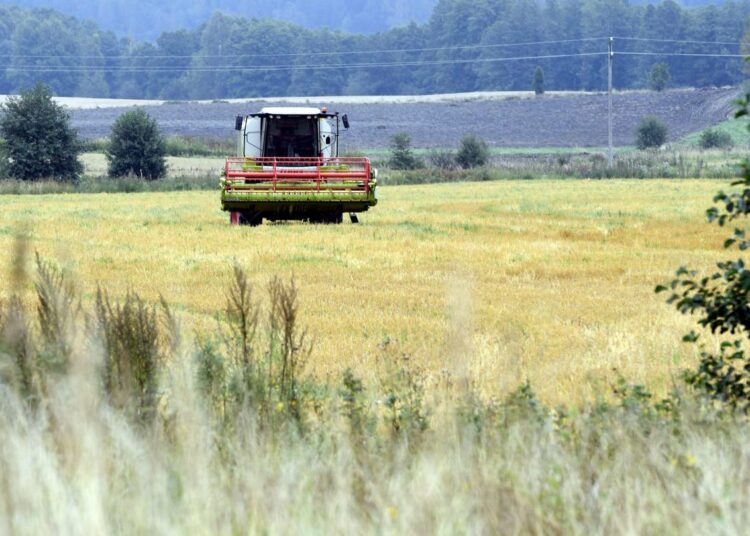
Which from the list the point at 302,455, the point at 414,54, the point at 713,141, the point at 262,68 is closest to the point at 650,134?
the point at 713,141

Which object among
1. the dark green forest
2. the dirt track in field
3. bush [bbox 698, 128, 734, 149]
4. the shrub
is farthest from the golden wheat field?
the dark green forest

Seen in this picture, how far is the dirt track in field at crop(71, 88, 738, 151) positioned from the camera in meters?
104

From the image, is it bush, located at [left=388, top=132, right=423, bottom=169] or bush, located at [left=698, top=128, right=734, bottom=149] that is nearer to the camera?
bush, located at [left=388, top=132, right=423, bottom=169]

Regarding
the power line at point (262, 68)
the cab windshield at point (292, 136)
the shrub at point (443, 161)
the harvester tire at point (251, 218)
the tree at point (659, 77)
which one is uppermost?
the power line at point (262, 68)

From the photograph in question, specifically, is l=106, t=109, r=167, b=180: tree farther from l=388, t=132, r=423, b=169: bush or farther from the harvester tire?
the harvester tire

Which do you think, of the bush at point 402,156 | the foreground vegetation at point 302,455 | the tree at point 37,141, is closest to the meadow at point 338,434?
the foreground vegetation at point 302,455

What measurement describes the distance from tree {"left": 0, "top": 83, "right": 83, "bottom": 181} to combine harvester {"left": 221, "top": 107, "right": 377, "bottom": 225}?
33134 mm

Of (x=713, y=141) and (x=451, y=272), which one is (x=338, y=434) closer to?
(x=451, y=272)

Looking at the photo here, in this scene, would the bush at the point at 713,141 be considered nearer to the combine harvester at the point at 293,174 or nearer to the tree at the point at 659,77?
the tree at the point at 659,77

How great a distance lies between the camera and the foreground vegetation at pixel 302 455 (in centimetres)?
524

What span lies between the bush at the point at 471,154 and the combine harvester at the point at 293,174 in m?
45.1

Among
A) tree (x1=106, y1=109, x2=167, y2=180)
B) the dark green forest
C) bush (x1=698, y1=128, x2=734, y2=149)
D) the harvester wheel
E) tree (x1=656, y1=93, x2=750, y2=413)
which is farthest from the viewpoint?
the dark green forest

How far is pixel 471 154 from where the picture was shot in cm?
7512

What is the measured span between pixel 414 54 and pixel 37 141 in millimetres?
126385
